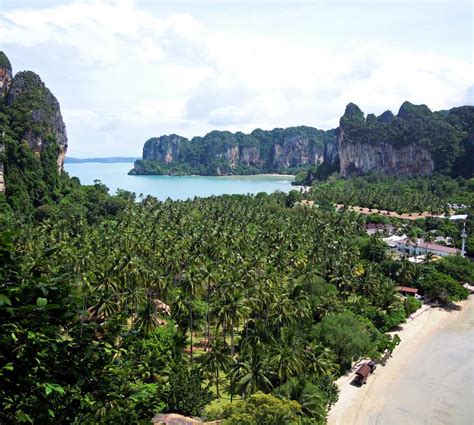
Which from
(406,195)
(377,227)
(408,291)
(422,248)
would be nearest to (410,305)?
(408,291)

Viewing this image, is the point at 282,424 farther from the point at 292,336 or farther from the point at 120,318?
the point at 120,318

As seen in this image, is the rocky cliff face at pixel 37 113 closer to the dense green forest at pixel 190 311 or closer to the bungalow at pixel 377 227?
the dense green forest at pixel 190 311

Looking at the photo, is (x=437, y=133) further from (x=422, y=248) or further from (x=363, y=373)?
(x=363, y=373)

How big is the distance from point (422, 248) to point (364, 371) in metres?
44.6

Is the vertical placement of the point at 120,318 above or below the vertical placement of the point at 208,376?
above

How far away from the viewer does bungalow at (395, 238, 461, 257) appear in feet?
244

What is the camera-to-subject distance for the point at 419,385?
37.5 meters

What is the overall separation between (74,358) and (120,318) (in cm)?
77

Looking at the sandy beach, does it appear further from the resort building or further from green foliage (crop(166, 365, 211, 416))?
green foliage (crop(166, 365, 211, 416))

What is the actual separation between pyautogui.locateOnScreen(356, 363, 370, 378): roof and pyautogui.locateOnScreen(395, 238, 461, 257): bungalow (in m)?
38.5

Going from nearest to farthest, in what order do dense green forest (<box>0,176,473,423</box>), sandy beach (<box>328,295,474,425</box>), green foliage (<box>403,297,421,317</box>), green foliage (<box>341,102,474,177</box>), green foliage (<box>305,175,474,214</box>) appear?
dense green forest (<box>0,176,473,423</box>) → sandy beach (<box>328,295,474,425</box>) → green foliage (<box>403,297,421,317</box>) → green foliage (<box>305,175,474,214</box>) → green foliage (<box>341,102,474,177</box>)

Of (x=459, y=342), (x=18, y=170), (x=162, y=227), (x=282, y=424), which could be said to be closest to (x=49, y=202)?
(x=18, y=170)

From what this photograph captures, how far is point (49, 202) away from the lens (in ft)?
320

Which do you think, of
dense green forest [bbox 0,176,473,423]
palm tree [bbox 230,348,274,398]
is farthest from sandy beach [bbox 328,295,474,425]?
palm tree [bbox 230,348,274,398]
